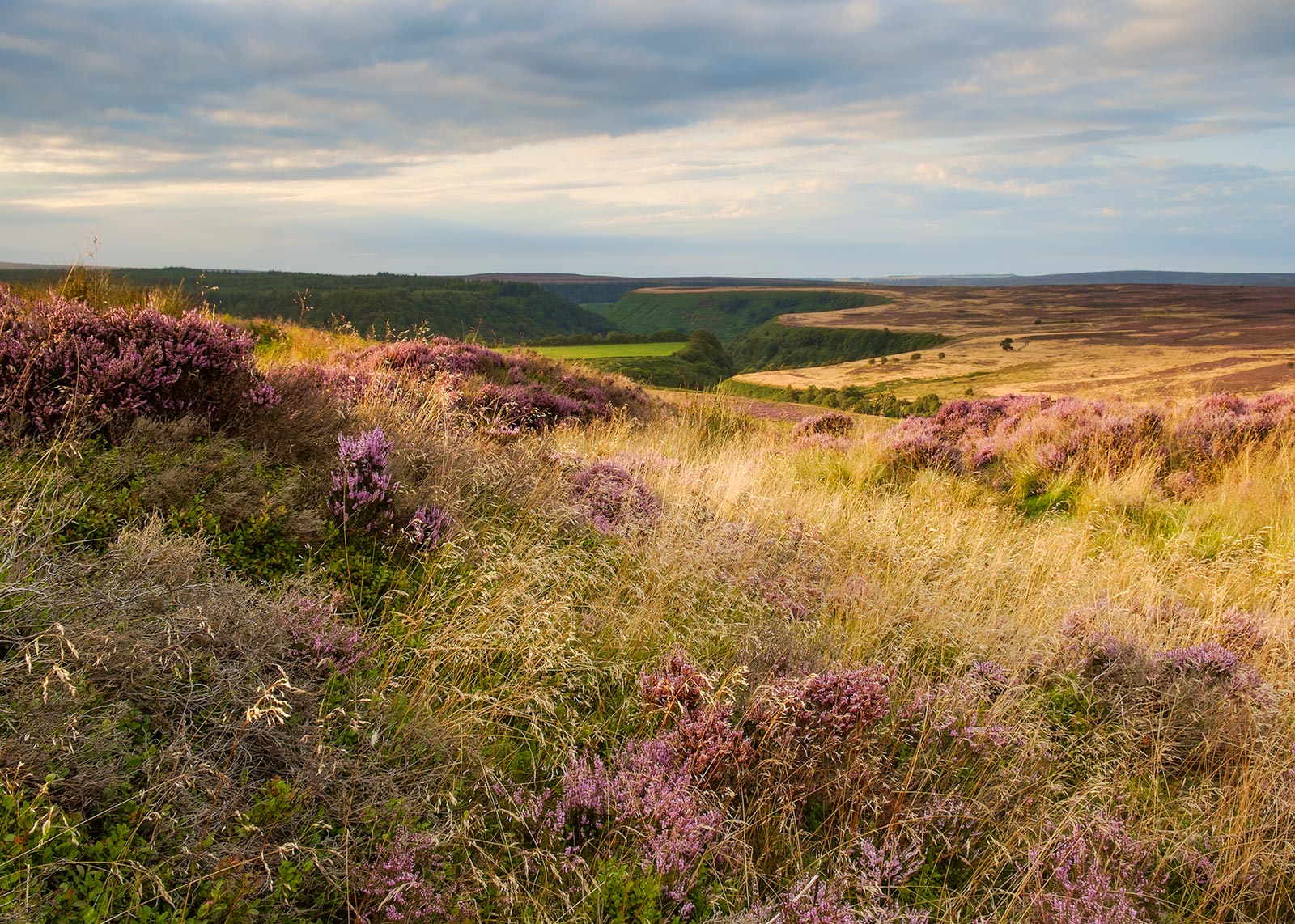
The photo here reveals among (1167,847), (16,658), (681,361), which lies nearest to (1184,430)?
(1167,847)

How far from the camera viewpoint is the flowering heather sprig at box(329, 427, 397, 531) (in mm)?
4168

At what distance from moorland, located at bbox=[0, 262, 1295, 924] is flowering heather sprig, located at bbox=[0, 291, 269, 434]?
0.02 metres

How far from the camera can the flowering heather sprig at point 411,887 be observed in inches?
86.1

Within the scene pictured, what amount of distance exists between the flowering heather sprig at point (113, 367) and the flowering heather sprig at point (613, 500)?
7.71 ft

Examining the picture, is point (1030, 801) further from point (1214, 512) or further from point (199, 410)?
point (1214, 512)

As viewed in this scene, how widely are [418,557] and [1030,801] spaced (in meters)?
3.24

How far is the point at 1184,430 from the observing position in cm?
1115

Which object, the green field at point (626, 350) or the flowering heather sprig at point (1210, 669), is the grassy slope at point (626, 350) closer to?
the green field at point (626, 350)

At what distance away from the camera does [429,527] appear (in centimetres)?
431

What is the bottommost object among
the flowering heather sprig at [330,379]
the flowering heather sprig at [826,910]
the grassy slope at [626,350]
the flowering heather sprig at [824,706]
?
the flowering heather sprig at [826,910]

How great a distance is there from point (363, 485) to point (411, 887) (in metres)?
2.53

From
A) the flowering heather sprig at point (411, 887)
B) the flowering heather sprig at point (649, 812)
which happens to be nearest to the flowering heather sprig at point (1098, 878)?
the flowering heather sprig at point (649, 812)

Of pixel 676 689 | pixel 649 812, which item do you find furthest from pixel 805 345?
pixel 649 812

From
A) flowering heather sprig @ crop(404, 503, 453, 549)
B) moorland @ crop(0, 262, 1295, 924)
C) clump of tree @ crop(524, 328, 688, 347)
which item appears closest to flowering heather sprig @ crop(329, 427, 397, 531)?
moorland @ crop(0, 262, 1295, 924)
